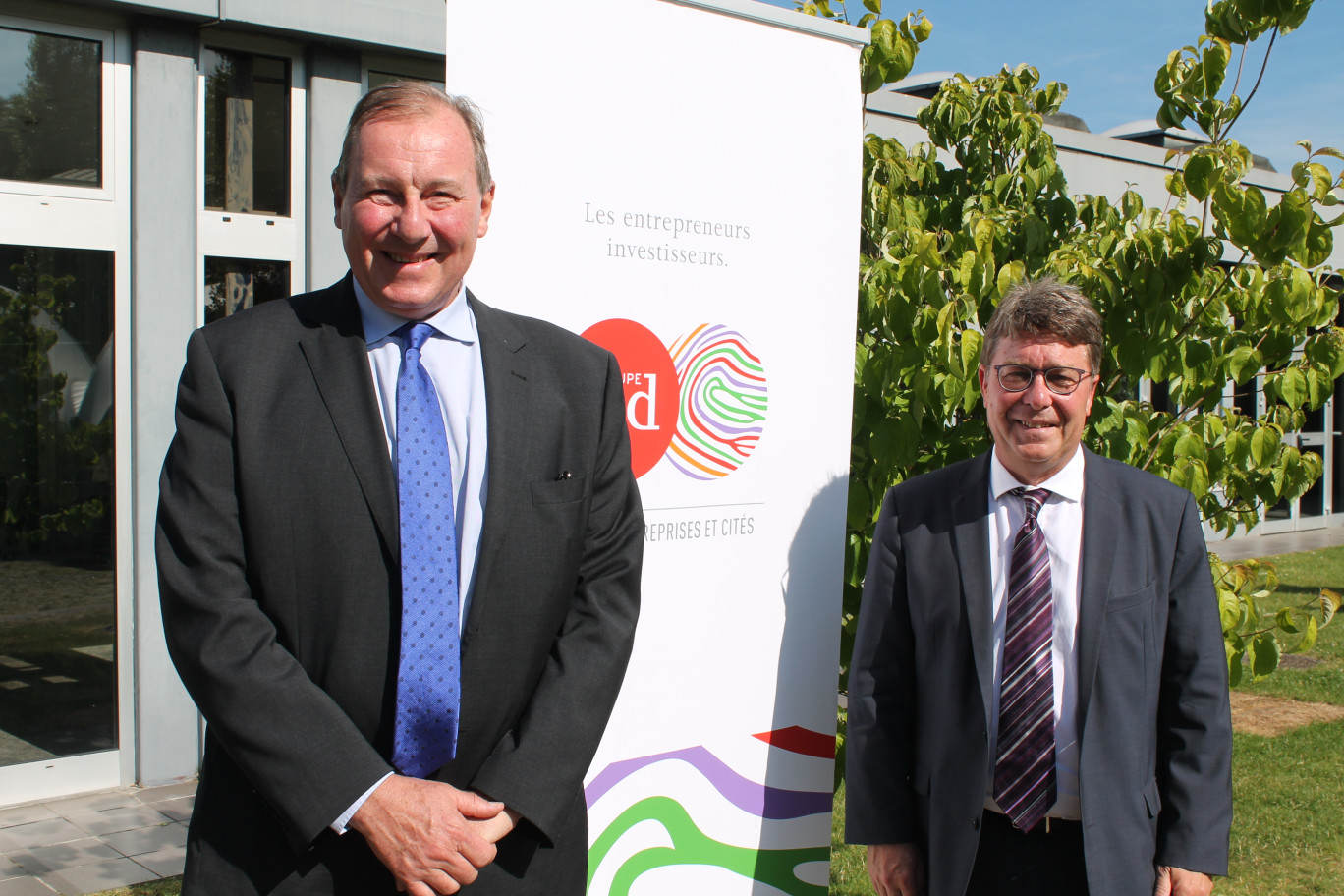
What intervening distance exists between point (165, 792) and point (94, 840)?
2.08ft

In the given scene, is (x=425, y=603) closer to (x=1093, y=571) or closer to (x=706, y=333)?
(x=706, y=333)

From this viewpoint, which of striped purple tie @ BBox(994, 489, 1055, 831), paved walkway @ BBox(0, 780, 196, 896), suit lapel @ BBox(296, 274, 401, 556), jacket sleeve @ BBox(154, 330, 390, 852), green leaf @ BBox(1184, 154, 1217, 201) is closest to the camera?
jacket sleeve @ BBox(154, 330, 390, 852)

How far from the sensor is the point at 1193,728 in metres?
2.25

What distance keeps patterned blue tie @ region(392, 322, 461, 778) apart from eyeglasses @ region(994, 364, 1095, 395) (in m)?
1.27

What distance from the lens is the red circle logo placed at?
2.56 metres

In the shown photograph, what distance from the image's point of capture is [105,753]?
5.36 m

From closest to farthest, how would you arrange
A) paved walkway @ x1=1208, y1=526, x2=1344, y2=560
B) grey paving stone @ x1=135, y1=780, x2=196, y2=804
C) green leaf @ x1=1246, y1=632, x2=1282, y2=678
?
green leaf @ x1=1246, y1=632, x2=1282, y2=678
grey paving stone @ x1=135, y1=780, x2=196, y2=804
paved walkway @ x1=1208, y1=526, x2=1344, y2=560

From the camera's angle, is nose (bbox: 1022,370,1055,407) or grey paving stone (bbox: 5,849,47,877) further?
grey paving stone (bbox: 5,849,47,877)

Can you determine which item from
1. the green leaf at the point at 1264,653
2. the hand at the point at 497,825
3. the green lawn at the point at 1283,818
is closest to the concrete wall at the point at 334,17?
the green lawn at the point at 1283,818

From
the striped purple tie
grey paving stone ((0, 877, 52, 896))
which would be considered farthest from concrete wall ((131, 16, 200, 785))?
the striped purple tie

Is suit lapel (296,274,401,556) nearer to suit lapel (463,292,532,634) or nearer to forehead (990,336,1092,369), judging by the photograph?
suit lapel (463,292,532,634)

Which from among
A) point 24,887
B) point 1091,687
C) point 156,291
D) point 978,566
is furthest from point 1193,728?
point 156,291

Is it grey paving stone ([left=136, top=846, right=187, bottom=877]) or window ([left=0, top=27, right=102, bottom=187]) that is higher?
window ([left=0, top=27, right=102, bottom=187])

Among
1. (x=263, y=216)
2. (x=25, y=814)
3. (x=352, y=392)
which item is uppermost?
(x=263, y=216)
